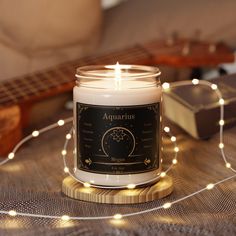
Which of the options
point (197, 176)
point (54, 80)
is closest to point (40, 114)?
point (54, 80)

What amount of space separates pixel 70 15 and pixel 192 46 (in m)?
0.26

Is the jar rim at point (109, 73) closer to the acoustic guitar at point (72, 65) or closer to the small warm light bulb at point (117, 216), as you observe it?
the small warm light bulb at point (117, 216)

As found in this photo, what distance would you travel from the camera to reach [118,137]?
644 mm

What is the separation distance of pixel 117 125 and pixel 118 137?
0.04 ft

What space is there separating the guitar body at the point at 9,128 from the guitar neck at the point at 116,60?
28mm

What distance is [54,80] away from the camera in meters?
1.07

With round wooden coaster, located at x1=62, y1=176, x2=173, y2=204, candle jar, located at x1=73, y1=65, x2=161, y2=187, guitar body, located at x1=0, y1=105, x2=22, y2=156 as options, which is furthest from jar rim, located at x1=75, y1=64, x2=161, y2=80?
guitar body, located at x1=0, y1=105, x2=22, y2=156

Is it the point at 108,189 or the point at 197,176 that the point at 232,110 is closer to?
the point at 197,176

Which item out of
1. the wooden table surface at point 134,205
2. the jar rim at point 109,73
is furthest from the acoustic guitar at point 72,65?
the jar rim at point 109,73

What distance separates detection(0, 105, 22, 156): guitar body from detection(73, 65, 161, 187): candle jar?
0.26 metres

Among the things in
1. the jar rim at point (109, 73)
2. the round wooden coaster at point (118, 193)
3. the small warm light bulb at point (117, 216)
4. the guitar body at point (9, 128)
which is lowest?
the guitar body at point (9, 128)

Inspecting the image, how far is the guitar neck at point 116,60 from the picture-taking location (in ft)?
3.38

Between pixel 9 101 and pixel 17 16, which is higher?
pixel 17 16

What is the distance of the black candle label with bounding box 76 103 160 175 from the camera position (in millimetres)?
642
